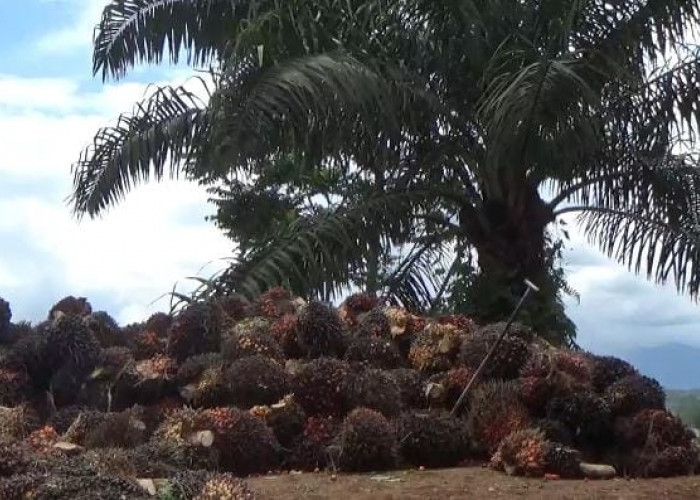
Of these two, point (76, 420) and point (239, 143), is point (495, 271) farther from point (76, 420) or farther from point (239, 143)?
point (76, 420)

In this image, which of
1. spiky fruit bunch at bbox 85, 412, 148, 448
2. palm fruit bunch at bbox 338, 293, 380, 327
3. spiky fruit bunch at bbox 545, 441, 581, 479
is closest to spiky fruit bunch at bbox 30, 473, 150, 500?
spiky fruit bunch at bbox 85, 412, 148, 448

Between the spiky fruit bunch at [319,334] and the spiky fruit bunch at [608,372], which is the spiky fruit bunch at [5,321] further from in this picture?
the spiky fruit bunch at [608,372]

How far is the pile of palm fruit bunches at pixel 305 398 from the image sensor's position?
7062mm

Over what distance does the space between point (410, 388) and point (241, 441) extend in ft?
5.59

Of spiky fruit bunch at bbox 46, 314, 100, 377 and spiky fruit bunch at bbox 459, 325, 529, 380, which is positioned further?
spiky fruit bunch at bbox 46, 314, 100, 377

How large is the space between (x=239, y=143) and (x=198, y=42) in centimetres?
328

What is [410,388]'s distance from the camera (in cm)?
832

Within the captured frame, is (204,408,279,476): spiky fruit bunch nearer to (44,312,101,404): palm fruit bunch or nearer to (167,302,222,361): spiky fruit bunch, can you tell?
(167,302,222,361): spiky fruit bunch

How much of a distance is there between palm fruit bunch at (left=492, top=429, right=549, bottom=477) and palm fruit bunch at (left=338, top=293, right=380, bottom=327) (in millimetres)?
2492

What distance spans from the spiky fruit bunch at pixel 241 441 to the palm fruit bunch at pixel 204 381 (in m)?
0.59

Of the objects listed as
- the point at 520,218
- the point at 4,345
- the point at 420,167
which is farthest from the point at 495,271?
the point at 4,345

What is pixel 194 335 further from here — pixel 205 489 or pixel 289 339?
pixel 205 489

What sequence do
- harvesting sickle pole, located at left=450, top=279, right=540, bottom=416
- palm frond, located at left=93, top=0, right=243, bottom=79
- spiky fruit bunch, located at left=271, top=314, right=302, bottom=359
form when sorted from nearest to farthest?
harvesting sickle pole, located at left=450, top=279, right=540, bottom=416 → spiky fruit bunch, located at left=271, top=314, right=302, bottom=359 → palm frond, located at left=93, top=0, right=243, bottom=79

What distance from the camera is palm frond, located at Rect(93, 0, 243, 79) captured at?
473 inches
